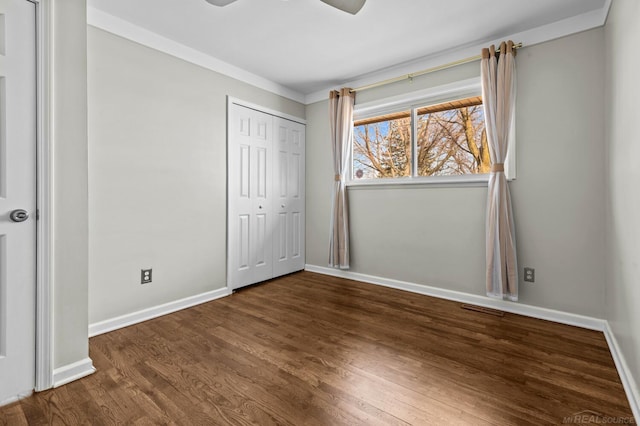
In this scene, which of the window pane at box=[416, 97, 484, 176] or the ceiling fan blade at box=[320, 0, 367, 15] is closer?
the ceiling fan blade at box=[320, 0, 367, 15]

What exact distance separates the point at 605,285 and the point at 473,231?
99 centimetres

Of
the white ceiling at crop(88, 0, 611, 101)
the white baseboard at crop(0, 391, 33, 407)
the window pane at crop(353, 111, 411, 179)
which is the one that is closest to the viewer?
the white baseboard at crop(0, 391, 33, 407)

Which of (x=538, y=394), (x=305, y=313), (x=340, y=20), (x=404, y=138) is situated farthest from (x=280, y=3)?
(x=538, y=394)

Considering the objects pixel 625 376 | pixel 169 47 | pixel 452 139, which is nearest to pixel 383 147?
pixel 452 139

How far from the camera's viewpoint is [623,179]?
1704 millimetres

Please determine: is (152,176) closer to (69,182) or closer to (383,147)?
(69,182)

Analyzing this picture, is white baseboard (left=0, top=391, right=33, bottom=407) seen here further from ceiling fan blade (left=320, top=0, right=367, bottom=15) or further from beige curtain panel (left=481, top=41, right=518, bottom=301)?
beige curtain panel (left=481, top=41, right=518, bottom=301)

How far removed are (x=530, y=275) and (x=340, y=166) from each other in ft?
7.29

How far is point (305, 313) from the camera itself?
8.82 ft

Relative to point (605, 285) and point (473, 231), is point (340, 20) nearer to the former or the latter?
point (473, 231)

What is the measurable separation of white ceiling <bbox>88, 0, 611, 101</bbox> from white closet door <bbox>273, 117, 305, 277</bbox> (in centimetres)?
93

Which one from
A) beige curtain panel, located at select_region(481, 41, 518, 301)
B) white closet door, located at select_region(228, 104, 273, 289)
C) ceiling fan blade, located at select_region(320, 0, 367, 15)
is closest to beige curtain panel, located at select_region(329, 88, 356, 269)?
white closet door, located at select_region(228, 104, 273, 289)

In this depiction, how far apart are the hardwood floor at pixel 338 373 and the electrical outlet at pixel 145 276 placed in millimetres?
347

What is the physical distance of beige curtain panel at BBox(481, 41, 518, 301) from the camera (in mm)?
2611
